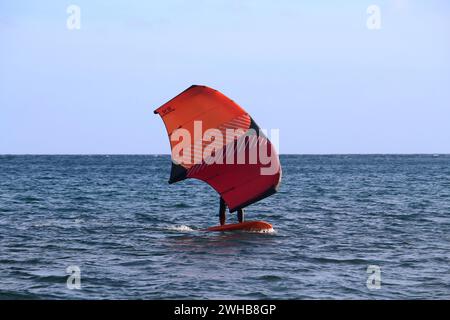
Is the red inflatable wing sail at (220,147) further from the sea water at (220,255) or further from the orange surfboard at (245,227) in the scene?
the sea water at (220,255)

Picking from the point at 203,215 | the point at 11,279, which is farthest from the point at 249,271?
the point at 203,215

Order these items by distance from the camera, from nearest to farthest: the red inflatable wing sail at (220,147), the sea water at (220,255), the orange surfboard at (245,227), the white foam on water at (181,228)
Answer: the sea water at (220,255)
the red inflatable wing sail at (220,147)
the orange surfboard at (245,227)
the white foam on water at (181,228)

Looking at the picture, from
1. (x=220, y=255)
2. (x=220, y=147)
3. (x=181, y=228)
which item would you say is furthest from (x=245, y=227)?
(x=220, y=255)

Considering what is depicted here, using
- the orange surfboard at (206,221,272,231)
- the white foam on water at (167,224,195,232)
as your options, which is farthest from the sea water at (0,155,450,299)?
the orange surfboard at (206,221,272,231)

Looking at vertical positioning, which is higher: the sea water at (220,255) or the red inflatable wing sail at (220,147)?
the red inflatable wing sail at (220,147)

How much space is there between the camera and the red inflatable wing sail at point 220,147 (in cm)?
2744

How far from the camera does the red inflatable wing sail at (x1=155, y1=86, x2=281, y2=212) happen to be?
2744 centimetres

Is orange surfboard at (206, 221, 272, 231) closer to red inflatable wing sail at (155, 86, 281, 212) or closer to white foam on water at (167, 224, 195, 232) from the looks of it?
red inflatable wing sail at (155, 86, 281, 212)

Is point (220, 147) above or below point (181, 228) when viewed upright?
above

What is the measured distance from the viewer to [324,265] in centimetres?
2250

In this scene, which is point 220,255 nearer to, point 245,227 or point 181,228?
point 245,227

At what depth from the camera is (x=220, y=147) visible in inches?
1109

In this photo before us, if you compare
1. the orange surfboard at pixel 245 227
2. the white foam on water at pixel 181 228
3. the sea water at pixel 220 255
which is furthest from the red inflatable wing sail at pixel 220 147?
the white foam on water at pixel 181 228
